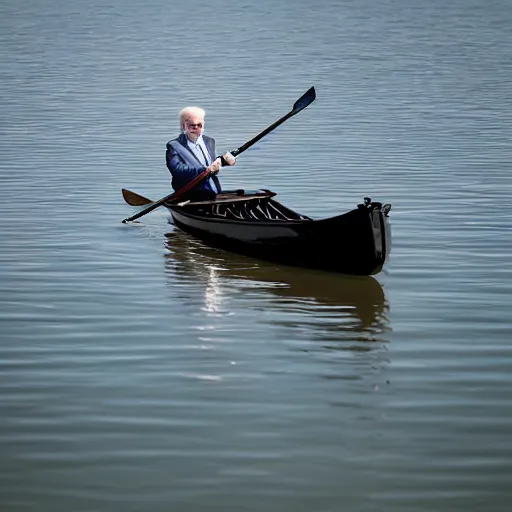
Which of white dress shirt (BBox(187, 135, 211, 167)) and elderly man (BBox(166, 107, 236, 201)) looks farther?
white dress shirt (BBox(187, 135, 211, 167))

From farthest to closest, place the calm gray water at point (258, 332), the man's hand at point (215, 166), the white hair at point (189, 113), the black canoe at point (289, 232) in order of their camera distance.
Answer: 1. the white hair at point (189, 113)
2. the man's hand at point (215, 166)
3. the black canoe at point (289, 232)
4. the calm gray water at point (258, 332)

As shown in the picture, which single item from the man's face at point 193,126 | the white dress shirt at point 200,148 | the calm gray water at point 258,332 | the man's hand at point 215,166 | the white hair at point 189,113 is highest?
the white hair at point 189,113

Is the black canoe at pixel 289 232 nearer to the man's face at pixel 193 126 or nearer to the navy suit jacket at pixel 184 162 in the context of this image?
the navy suit jacket at pixel 184 162

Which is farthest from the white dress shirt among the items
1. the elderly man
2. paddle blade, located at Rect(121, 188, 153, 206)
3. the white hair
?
paddle blade, located at Rect(121, 188, 153, 206)

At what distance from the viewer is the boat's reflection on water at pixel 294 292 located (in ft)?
41.0

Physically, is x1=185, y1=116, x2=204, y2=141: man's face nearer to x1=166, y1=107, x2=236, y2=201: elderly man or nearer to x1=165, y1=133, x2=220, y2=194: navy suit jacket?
x1=166, y1=107, x2=236, y2=201: elderly man

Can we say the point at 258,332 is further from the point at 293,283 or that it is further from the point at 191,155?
the point at 191,155

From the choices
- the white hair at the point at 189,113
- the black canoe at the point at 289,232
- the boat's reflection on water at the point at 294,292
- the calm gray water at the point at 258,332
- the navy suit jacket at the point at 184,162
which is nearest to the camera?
the calm gray water at the point at 258,332

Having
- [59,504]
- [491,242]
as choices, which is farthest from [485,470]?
[491,242]

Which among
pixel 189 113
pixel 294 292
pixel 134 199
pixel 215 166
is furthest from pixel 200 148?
pixel 294 292

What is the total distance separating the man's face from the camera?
16.3m

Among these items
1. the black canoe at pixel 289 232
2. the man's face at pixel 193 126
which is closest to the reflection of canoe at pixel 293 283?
the black canoe at pixel 289 232

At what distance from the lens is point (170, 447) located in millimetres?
8969

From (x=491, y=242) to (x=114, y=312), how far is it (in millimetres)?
5382
